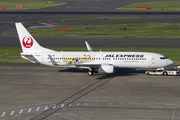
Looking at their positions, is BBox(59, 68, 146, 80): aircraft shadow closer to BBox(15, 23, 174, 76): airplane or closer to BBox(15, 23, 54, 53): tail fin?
BBox(15, 23, 174, 76): airplane

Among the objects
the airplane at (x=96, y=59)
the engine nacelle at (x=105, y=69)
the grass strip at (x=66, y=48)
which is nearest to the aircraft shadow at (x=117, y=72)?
the engine nacelle at (x=105, y=69)

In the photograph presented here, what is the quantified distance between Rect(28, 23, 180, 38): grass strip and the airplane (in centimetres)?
4405

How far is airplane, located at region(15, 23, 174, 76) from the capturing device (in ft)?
184

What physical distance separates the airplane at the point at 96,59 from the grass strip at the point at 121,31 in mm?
44051

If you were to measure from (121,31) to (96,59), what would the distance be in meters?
52.3

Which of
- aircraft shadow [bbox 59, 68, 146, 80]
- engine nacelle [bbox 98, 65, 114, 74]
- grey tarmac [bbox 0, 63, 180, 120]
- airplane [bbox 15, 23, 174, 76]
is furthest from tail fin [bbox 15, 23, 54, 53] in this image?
engine nacelle [bbox 98, 65, 114, 74]

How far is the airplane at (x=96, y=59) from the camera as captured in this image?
5612cm

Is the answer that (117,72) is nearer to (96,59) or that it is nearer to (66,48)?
(96,59)

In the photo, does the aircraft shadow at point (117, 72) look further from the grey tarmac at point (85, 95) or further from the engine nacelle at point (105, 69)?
the engine nacelle at point (105, 69)

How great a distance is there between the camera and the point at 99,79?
55188mm

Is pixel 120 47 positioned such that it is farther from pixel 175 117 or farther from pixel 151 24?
pixel 175 117

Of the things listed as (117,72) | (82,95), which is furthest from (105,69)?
(82,95)

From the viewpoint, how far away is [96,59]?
5744cm

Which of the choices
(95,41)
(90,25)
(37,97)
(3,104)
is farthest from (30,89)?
(90,25)
